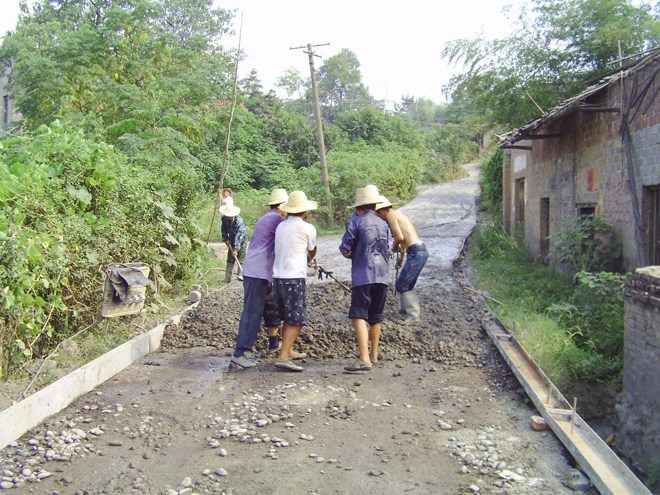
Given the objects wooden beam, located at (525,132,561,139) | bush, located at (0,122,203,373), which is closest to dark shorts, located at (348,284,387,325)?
bush, located at (0,122,203,373)

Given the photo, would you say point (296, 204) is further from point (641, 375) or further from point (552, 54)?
point (552, 54)

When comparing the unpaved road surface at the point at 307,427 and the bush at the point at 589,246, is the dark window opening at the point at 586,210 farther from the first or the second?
Result: the unpaved road surface at the point at 307,427

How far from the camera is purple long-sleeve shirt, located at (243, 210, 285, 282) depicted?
6273 millimetres

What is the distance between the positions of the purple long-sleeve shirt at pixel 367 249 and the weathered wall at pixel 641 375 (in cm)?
254

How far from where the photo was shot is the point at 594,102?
10.2m

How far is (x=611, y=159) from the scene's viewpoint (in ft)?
31.5

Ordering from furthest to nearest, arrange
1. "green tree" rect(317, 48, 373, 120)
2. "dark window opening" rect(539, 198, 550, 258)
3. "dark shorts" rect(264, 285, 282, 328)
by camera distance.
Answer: "green tree" rect(317, 48, 373, 120) < "dark window opening" rect(539, 198, 550, 258) < "dark shorts" rect(264, 285, 282, 328)

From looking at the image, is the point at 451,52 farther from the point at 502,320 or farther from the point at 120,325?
the point at 120,325

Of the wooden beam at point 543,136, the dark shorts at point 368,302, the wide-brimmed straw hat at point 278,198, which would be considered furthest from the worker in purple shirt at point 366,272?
the wooden beam at point 543,136

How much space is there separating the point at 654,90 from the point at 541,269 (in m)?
4.78

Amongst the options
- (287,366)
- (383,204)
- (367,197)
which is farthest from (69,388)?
(383,204)

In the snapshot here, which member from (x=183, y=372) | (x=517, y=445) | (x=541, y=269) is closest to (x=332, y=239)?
(x=541, y=269)

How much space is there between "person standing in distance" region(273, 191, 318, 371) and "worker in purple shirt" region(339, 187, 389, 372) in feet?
1.49

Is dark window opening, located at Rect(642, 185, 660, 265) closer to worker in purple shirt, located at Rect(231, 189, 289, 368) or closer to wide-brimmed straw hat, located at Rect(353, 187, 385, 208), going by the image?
wide-brimmed straw hat, located at Rect(353, 187, 385, 208)
